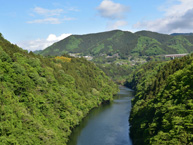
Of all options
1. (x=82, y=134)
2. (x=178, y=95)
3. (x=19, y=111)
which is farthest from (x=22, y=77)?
(x=178, y=95)

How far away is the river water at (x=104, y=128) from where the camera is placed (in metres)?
78.2

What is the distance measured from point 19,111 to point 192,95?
4417cm

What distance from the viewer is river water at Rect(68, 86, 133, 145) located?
257 ft

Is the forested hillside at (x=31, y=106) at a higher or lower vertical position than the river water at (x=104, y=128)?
higher

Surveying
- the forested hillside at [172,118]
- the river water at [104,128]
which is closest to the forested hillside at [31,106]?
the river water at [104,128]

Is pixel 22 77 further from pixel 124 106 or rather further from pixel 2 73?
pixel 124 106

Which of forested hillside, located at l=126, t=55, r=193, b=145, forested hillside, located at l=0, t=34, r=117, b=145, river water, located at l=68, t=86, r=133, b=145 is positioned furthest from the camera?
river water, located at l=68, t=86, r=133, b=145

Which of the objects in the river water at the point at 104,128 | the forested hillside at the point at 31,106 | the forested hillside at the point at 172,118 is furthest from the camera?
the river water at the point at 104,128

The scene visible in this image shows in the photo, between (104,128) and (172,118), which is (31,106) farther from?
(172,118)

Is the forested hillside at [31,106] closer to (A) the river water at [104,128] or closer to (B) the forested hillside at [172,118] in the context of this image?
(A) the river water at [104,128]

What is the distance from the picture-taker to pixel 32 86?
74812 millimetres

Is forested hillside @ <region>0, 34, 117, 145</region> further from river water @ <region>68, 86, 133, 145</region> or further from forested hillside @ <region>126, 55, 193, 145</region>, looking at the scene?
forested hillside @ <region>126, 55, 193, 145</region>

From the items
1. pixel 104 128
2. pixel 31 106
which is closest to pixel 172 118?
pixel 31 106

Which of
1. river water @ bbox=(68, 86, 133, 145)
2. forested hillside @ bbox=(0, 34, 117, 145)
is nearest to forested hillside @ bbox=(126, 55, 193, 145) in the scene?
river water @ bbox=(68, 86, 133, 145)
